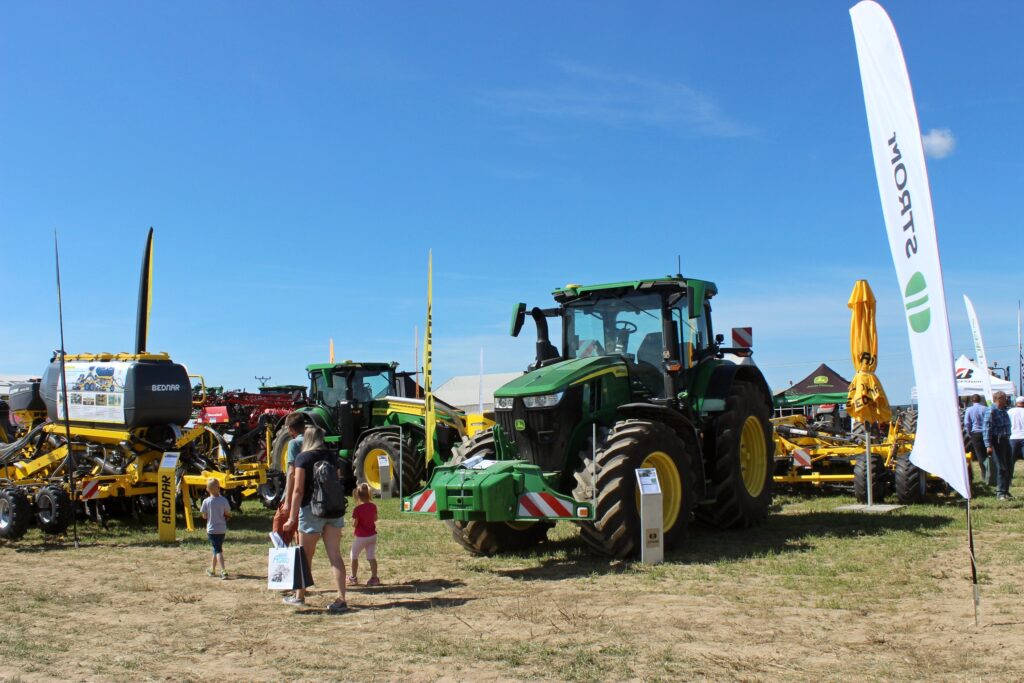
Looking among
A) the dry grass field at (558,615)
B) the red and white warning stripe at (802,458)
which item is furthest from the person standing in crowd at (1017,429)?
the dry grass field at (558,615)

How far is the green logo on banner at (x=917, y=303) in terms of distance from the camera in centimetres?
499

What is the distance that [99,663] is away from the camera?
16.9 feet

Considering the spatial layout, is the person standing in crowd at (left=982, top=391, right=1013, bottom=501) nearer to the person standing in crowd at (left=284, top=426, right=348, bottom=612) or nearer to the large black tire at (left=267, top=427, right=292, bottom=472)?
the person standing in crowd at (left=284, top=426, right=348, bottom=612)

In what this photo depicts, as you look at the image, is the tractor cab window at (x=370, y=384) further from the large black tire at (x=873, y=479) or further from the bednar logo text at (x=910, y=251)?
the bednar logo text at (x=910, y=251)

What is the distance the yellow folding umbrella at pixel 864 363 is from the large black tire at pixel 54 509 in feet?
29.8

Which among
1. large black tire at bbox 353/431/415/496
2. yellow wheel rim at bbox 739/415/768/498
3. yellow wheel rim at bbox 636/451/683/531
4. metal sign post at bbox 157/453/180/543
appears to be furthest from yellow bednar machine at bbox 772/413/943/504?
metal sign post at bbox 157/453/180/543

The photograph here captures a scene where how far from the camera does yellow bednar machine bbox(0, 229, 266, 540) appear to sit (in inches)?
445

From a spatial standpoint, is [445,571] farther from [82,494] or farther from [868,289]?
[868,289]

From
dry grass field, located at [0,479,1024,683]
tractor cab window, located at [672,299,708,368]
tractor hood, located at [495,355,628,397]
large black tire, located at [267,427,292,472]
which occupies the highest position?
tractor cab window, located at [672,299,708,368]

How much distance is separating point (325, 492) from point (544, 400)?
2311mm

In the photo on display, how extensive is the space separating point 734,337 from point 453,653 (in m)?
6.07

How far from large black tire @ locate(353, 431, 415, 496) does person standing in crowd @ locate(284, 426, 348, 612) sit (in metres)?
8.08

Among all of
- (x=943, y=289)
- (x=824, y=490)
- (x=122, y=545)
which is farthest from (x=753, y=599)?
(x=824, y=490)

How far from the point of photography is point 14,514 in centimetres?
1020
